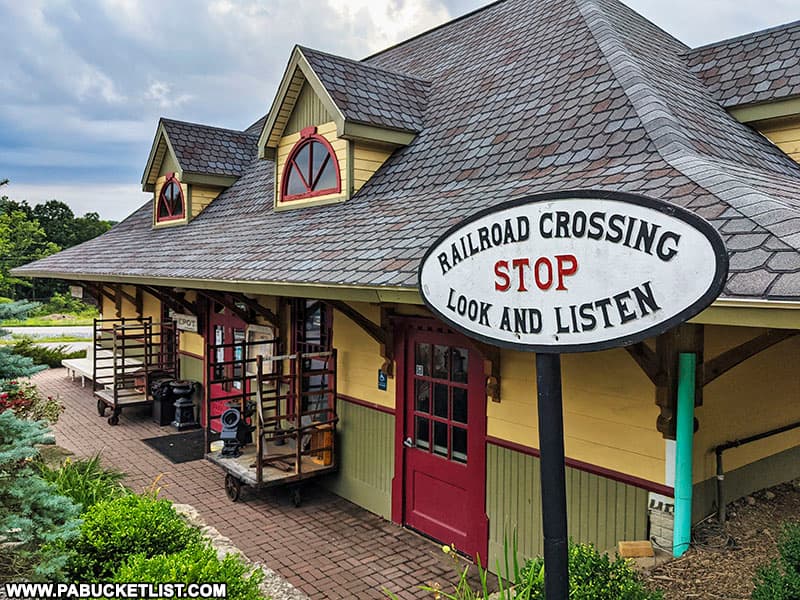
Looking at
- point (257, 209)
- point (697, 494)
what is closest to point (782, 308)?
point (697, 494)

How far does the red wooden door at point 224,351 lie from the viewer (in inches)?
402

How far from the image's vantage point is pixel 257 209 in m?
10.5

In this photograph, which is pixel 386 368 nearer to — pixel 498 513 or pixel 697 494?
pixel 498 513

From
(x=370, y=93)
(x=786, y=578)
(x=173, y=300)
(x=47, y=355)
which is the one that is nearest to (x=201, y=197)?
(x=173, y=300)

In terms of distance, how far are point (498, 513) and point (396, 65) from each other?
9.56m

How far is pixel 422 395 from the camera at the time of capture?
6523 mm

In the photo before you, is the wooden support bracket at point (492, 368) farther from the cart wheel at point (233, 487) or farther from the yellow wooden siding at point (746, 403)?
the cart wheel at point (233, 487)

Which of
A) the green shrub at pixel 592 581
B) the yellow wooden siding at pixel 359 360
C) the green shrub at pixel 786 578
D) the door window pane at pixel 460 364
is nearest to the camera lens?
the green shrub at pixel 786 578

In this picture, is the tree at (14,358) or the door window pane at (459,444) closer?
→ the tree at (14,358)

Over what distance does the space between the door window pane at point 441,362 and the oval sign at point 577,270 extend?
3606 mm

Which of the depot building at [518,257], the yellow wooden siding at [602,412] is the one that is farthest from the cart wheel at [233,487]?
the yellow wooden siding at [602,412]

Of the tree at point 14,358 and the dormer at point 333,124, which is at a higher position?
the dormer at point 333,124

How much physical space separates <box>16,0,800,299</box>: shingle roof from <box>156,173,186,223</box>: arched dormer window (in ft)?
8.94

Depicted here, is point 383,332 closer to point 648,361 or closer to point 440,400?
point 440,400
